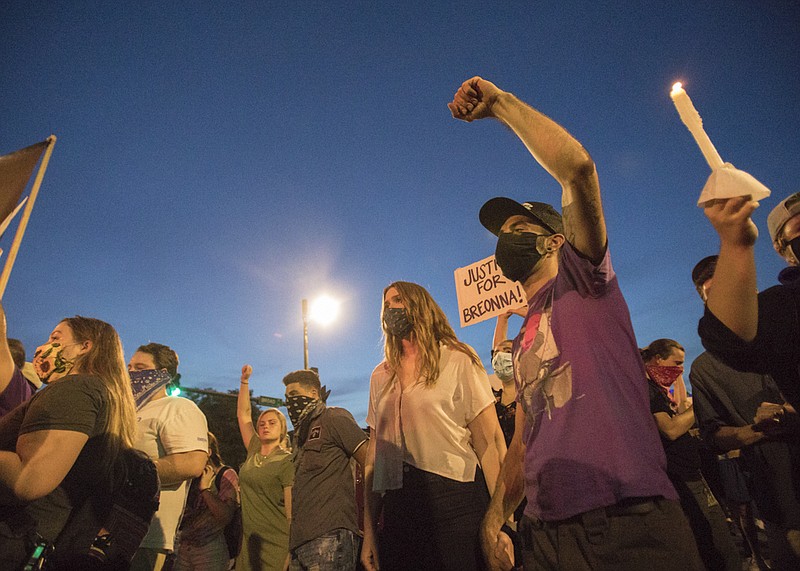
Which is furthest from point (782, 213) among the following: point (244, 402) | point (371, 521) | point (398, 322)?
point (244, 402)

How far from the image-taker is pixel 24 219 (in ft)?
17.1

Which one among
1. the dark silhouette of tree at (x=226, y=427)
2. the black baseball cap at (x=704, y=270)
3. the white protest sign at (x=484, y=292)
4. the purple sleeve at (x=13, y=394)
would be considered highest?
the dark silhouette of tree at (x=226, y=427)

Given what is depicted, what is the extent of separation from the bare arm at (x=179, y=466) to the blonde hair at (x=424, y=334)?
6.58 feet

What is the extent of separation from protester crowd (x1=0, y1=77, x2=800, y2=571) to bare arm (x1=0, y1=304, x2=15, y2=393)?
0.05ft

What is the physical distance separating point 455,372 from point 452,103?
5.96ft

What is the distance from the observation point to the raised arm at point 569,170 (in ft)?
5.59

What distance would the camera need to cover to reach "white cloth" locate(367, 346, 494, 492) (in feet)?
9.78

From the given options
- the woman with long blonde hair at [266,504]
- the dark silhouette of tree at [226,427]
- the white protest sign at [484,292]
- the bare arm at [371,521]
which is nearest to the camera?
the bare arm at [371,521]

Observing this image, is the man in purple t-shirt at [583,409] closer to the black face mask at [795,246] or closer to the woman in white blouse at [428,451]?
the black face mask at [795,246]

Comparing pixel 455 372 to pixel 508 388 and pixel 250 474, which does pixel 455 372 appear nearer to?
pixel 508 388

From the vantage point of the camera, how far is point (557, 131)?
1.82 m

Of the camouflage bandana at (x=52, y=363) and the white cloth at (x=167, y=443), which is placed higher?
the camouflage bandana at (x=52, y=363)

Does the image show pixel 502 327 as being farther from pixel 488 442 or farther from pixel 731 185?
pixel 731 185

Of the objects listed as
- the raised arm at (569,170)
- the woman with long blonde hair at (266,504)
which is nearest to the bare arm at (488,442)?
the raised arm at (569,170)
